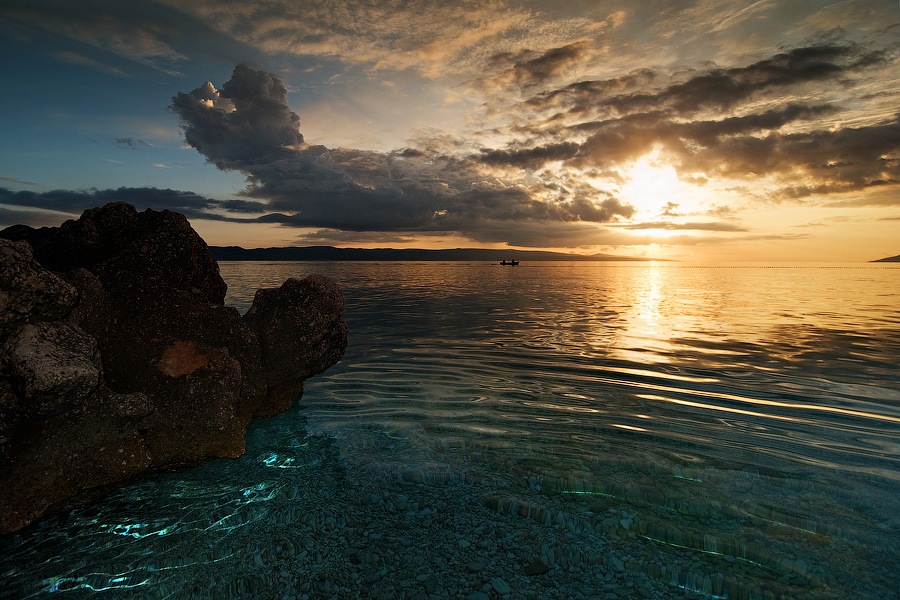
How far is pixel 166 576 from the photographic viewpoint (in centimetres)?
411

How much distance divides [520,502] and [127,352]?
6.08 metres

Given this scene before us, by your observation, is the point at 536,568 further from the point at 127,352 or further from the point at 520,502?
the point at 127,352

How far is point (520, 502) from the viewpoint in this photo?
17.4 feet

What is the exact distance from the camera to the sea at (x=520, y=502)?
411 cm

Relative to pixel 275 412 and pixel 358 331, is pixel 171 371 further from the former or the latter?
pixel 358 331

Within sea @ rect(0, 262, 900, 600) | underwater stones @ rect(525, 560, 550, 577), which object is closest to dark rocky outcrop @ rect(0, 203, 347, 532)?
sea @ rect(0, 262, 900, 600)

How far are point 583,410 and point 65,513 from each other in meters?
7.96

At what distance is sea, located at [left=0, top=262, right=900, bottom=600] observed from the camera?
4.11 m

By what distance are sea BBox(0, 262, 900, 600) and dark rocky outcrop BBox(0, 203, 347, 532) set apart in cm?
48

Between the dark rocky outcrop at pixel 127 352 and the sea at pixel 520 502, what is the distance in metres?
0.48

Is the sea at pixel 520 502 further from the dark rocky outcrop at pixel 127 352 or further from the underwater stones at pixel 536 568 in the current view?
the dark rocky outcrop at pixel 127 352

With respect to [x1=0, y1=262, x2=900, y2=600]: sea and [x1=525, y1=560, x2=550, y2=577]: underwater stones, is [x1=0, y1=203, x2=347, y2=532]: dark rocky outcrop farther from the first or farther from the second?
[x1=525, y1=560, x2=550, y2=577]: underwater stones

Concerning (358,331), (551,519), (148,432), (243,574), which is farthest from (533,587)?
(358,331)

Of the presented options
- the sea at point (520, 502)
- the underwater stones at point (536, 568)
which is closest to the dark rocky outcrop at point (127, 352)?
the sea at point (520, 502)
